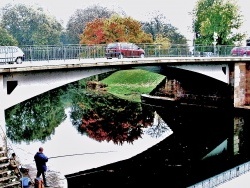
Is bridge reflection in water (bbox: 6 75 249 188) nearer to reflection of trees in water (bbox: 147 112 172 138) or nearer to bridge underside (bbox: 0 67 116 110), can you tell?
reflection of trees in water (bbox: 147 112 172 138)

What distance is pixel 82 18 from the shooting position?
277 ft

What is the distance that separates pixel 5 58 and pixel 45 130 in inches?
424

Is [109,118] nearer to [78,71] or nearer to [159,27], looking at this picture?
[78,71]

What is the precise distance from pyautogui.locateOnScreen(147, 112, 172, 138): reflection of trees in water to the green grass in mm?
12047

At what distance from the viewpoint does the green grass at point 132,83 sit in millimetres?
45928

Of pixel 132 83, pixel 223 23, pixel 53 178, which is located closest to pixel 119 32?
pixel 132 83

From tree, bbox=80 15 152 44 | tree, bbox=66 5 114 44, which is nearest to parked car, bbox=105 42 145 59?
tree, bbox=80 15 152 44

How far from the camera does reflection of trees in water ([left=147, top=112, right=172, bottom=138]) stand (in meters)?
28.4

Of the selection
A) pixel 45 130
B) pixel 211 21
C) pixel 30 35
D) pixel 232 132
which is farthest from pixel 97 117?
pixel 30 35

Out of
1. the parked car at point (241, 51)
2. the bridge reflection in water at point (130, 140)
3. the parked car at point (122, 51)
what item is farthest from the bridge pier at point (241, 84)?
the parked car at point (122, 51)

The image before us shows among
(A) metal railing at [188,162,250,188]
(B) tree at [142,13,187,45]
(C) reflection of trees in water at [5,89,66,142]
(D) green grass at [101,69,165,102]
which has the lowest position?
(A) metal railing at [188,162,250,188]

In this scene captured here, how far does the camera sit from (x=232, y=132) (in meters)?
28.0

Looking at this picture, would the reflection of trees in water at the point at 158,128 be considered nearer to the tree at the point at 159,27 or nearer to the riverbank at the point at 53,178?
the riverbank at the point at 53,178

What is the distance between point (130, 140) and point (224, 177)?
921 centimetres
